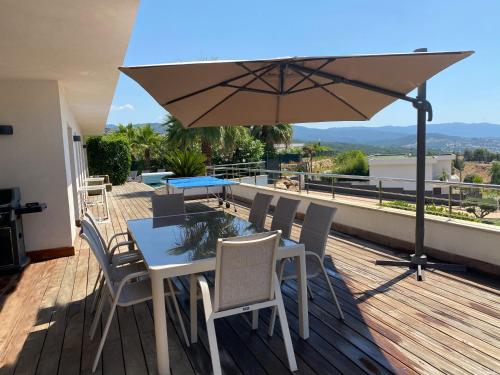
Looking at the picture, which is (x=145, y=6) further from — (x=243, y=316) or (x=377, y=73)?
(x=243, y=316)

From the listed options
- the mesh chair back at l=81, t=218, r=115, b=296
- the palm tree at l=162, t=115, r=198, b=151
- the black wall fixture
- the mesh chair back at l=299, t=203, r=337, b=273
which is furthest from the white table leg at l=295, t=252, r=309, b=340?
the palm tree at l=162, t=115, r=198, b=151

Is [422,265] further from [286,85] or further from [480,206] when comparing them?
[286,85]

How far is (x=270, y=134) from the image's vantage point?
74.0 ft

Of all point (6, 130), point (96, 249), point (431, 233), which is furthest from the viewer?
point (6, 130)

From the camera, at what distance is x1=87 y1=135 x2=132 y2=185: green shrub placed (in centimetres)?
1580

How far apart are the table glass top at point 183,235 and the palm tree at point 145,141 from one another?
19804mm

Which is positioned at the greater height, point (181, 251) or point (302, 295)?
point (181, 251)

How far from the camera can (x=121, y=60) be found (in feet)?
13.3

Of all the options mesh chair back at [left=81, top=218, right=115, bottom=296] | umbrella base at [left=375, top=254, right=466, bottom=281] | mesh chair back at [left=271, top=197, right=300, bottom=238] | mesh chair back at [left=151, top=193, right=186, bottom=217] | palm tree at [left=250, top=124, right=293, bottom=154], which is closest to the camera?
mesh chair back at [left=81, top=218, right=115, bottom=296]

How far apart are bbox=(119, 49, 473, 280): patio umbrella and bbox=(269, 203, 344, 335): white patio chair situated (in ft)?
3.92

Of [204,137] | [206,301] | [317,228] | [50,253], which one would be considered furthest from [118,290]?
[204,137]

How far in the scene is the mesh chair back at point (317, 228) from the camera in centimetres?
291

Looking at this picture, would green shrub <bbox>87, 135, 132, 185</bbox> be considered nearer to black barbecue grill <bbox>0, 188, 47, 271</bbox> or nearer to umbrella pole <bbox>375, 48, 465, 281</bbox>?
black barbecue grill <bbox>0, 188, 47, 271</bbox>

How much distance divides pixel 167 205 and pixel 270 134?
1838 centimetres
